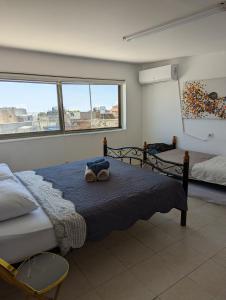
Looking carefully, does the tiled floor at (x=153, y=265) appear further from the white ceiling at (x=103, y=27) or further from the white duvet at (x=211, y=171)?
the white ceiling at (x=103, y=27)

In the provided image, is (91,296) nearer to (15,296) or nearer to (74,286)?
(74,286)

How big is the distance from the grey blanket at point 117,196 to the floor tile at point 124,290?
387mm

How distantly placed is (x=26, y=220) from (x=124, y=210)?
0.83m

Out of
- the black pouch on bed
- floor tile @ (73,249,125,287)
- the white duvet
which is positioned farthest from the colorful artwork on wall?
floor tile @ (73,249,125,287)

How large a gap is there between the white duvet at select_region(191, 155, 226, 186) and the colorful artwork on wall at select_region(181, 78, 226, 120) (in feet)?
3.12

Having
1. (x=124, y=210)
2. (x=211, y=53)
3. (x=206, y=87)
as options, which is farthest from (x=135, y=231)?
(x=211, y=53)

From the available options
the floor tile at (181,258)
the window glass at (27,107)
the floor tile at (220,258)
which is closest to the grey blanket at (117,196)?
the floor tile at (181,258)

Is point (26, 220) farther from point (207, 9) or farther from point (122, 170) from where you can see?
point (207, 9)

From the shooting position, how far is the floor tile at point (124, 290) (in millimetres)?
1646

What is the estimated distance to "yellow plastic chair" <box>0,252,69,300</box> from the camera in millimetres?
1178

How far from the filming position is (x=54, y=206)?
1.85 metres

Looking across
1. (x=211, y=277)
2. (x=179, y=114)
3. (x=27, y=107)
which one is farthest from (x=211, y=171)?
(x=27, y=107)

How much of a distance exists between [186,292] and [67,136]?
3.19 meters

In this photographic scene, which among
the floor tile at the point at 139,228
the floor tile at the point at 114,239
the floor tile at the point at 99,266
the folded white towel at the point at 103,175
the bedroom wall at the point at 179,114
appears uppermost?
the bedroom wall at the point at 179,114
